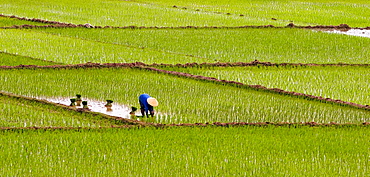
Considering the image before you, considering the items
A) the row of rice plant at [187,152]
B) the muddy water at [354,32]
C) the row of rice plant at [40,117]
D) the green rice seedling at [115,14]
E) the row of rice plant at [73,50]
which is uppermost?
the green rice seedling at [115,14]

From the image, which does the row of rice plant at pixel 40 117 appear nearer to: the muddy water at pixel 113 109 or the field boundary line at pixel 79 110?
the field boundary line at pixel 79 110

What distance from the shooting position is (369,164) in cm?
873

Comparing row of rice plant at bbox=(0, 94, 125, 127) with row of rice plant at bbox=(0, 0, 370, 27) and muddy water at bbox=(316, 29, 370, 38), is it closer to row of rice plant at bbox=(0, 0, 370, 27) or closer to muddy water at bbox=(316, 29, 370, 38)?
row of rice plant at bbox=(0, 0, 370, 27)

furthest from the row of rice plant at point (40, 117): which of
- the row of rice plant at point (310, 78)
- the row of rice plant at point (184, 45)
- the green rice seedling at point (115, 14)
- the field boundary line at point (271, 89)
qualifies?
the green rice seedling at point (115, 14)

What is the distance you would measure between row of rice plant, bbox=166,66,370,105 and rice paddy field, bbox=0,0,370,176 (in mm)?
39

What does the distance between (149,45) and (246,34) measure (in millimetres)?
3158

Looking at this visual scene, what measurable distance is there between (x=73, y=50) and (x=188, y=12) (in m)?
7.51

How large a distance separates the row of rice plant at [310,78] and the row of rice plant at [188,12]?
5.62 metres

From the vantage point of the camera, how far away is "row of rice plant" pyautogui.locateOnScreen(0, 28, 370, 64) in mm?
14629

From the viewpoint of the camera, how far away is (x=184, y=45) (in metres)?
16.2

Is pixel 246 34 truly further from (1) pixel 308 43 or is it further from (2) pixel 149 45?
Result: (2) pixel 149 45

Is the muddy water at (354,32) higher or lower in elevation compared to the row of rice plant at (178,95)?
higher

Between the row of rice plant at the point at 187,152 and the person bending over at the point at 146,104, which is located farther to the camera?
the person bending over at the point at 146,104

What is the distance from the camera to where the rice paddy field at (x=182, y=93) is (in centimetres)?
859
